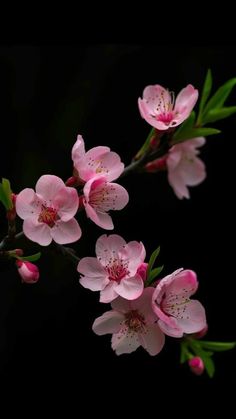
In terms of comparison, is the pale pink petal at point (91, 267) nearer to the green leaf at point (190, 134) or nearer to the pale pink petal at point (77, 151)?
the pale pink petal at point (77, 151)

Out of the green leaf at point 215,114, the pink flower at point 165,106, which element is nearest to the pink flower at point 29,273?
the pink flower at point 165,106

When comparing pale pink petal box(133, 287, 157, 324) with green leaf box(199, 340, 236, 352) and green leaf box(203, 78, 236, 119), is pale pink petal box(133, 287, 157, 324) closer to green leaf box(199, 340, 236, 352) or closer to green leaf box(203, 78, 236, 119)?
green leaf box(199, 340, 236, 352)

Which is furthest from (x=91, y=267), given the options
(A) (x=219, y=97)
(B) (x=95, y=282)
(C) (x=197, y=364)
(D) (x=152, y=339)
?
(A) (x=219, y=97)

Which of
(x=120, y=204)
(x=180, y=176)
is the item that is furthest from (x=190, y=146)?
(x=120, y=204)

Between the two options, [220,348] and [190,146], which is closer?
[220,348]

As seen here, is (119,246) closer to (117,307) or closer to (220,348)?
(117,307)

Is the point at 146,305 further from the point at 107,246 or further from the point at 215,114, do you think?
the point at 215,114
